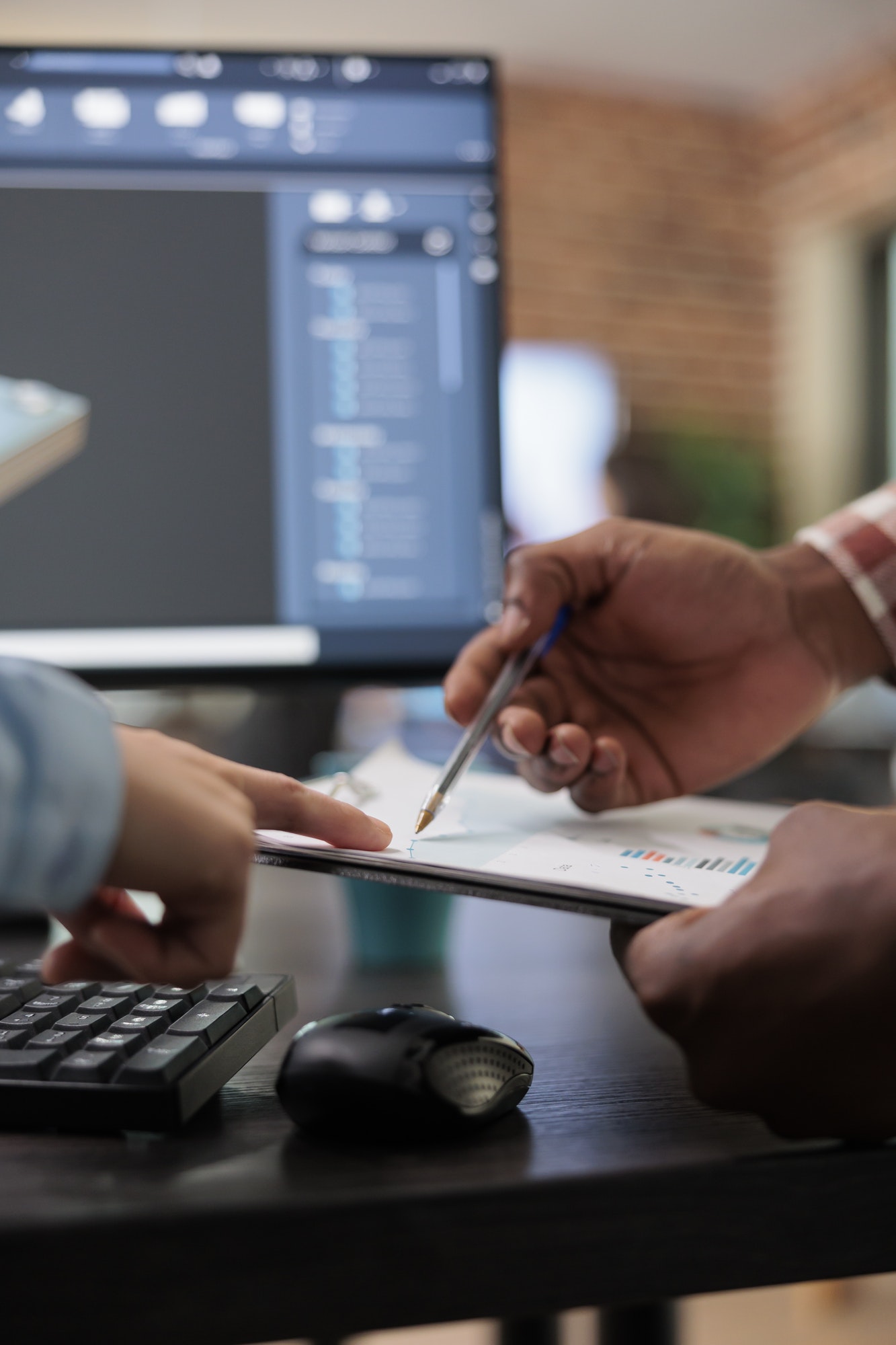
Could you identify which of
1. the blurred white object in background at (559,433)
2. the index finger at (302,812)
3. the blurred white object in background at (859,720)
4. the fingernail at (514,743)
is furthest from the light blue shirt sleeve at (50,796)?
the blurred white object in background at (559,433)

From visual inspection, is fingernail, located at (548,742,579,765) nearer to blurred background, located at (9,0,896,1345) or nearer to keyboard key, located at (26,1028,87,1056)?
keyboard key, located at (26,1028,87,1056)

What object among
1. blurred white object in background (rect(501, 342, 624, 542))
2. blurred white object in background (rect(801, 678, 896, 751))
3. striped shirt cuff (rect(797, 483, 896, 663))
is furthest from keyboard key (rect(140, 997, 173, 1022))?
blurred white object in background (rect(501, 342, 624, 542))

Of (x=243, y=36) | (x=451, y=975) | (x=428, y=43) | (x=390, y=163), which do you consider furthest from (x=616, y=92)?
(x=451, y=975)

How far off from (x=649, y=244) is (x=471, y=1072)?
3.82 metres

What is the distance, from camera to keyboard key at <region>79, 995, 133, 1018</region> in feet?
1.13

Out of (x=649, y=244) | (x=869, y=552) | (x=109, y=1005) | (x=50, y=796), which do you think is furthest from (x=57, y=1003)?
(x=649, y=244)

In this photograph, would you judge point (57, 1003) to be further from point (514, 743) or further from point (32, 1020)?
point (514, 743)

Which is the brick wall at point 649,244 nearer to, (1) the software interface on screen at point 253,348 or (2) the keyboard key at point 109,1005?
(1) the software interface on screen at point 253,348

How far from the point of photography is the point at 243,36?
10.7ft

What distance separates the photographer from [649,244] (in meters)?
3.73

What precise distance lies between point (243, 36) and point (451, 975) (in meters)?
3.42

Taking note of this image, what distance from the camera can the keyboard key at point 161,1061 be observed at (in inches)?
11.5

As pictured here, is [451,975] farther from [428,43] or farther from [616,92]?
[616,92]

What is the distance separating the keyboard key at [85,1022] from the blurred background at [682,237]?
223cm
